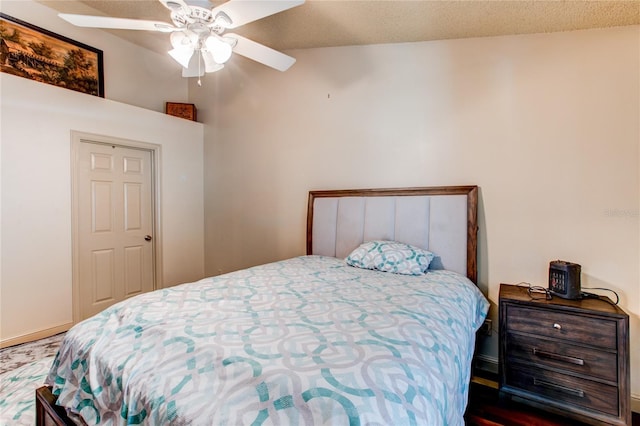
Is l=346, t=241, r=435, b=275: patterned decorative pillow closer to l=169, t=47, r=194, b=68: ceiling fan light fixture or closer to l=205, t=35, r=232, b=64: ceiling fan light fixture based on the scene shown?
l=205, t=35, r=232, b=64: ceiling fan light fixture

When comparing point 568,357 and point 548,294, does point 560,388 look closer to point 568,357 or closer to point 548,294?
point 568,357

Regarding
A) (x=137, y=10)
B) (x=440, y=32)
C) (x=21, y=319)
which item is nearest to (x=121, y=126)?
(x=137, y=10)

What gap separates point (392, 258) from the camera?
88.4 inches

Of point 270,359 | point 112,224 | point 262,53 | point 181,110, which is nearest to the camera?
point 270,359

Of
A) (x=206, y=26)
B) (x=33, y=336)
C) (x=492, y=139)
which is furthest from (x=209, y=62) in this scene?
(x=33, y=336)

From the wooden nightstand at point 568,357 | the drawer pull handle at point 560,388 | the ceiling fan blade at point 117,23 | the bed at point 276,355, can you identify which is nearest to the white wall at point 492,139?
the wooden nightstand at point 568,357

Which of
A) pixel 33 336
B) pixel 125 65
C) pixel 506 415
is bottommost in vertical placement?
pixel 506 415

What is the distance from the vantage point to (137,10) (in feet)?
8.80

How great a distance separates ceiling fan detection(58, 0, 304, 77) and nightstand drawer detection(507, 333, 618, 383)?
2.35 metres

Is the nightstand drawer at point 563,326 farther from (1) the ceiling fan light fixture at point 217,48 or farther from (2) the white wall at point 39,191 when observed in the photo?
(2) the white wall at point 39,191

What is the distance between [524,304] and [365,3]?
7.34 ft

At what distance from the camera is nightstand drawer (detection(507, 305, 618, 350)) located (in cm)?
169

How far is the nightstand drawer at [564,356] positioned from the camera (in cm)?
169

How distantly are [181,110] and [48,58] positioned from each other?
4.14ft
